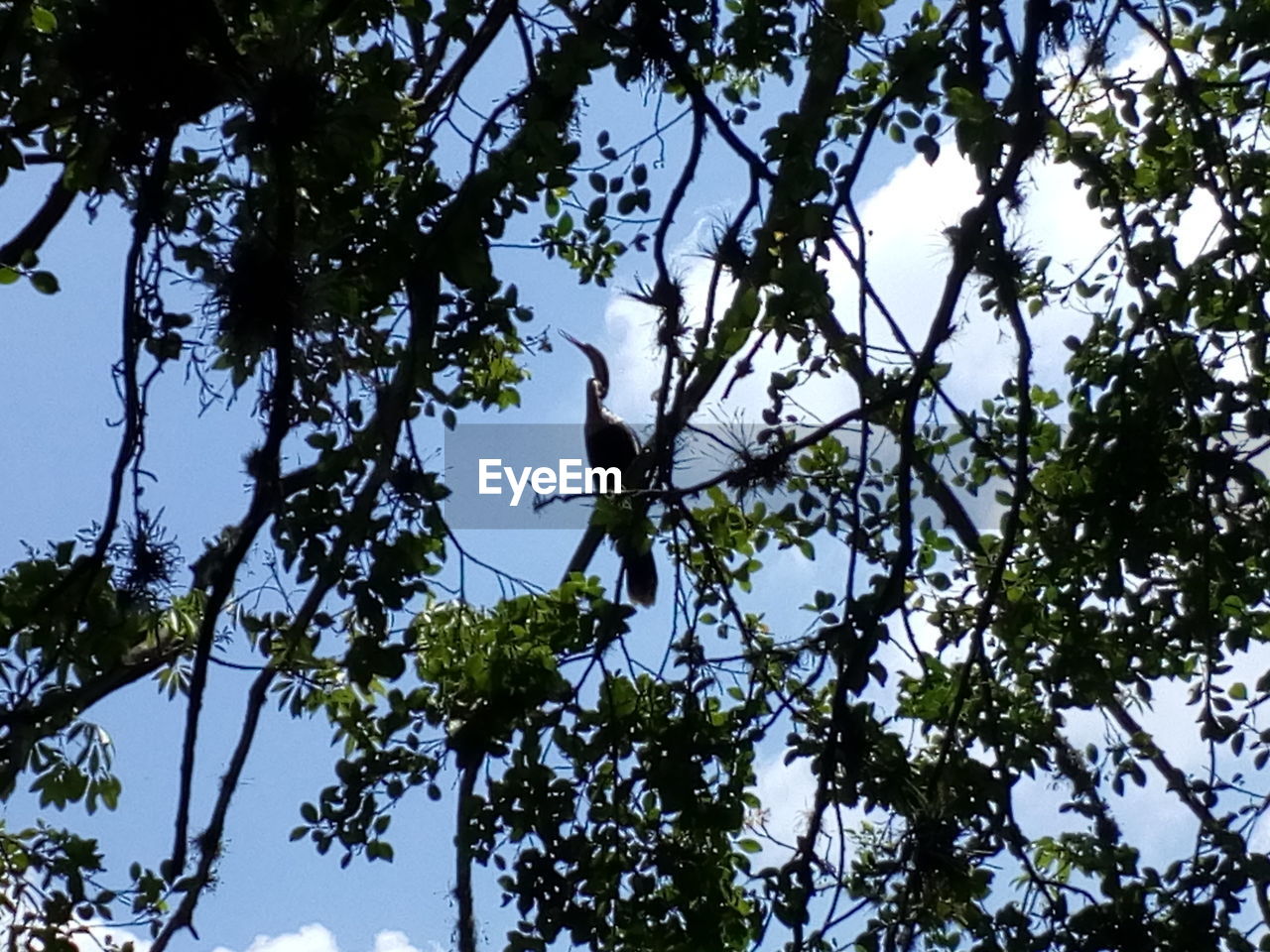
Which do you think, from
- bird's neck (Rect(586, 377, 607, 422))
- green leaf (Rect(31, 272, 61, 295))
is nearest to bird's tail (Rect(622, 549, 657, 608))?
bird's neck (Rect(586, 377, 607, 422))

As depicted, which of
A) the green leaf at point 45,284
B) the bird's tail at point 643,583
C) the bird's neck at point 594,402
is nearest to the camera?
the green leaf at point 45,284

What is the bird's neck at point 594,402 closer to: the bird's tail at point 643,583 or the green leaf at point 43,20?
the bird's tail at point 643,583

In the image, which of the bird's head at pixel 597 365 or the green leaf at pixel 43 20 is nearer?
the green leaf at pixel 43 20

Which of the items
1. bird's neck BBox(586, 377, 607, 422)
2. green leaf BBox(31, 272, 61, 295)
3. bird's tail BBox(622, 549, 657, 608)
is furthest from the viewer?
bird's neck BBox(586, 377, 607, 422)

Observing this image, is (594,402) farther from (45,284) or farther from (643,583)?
(45,284)

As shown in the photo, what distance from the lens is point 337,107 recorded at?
2738 millimetres

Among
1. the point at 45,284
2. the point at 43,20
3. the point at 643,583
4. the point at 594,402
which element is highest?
the point at 594,402

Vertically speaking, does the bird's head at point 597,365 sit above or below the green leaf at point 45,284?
above

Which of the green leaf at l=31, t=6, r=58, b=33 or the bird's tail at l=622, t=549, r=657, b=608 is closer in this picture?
the green leaf at l=31, t=6, r=58, b=33

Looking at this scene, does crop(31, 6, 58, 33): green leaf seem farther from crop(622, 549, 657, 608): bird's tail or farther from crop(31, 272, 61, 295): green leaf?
crop(622, 549, 657, 608): bird's tail

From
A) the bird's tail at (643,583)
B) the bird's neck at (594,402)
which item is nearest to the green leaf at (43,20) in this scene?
the bird's tail at (643,583)

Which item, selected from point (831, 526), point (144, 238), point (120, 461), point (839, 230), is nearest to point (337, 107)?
point (144, 238)

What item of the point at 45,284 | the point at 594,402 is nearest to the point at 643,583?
the point at 594,402

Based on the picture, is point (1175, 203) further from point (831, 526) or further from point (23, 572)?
point (23, 572)
